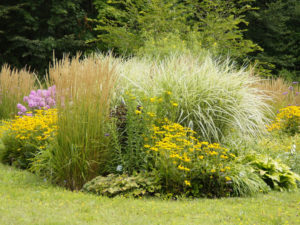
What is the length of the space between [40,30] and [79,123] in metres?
14.4

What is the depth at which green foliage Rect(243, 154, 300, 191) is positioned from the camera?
16.5 ft

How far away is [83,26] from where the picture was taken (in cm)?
1798

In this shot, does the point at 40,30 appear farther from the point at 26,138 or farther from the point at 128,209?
the point at 128,209

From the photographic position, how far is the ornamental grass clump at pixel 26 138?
17.7 ft

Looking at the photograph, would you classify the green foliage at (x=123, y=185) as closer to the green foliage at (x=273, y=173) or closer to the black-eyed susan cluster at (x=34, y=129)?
the black-eyed susan cluster at (x=34, y=129)

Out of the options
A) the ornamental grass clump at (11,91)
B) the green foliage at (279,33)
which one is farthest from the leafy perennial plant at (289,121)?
the green foliage at (279,33)

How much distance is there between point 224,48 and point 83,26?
346 inches

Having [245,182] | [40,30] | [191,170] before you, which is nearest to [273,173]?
[245,182]

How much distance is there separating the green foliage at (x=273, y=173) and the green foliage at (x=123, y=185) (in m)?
1.59

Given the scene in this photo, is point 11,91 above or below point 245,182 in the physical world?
below

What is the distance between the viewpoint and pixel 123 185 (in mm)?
4406

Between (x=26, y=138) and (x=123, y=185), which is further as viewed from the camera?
(x=26, y=138)

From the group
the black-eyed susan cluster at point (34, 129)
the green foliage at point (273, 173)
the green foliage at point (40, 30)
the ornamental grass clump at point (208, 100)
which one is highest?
the ornamental grass clump at point (208, 100)

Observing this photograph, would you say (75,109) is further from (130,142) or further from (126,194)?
(126,194)
